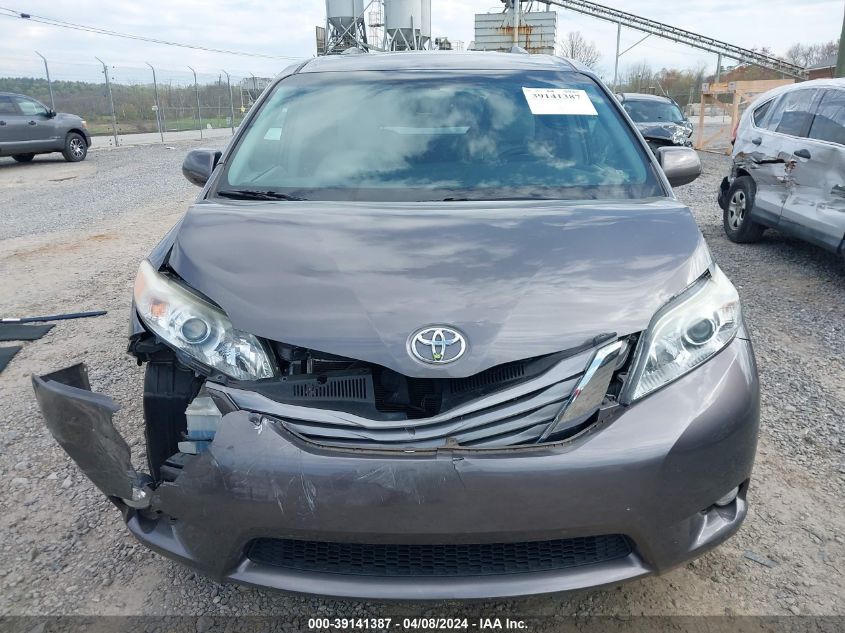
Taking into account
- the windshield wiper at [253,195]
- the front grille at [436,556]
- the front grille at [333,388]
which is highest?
the windshield wiper at [253,195]

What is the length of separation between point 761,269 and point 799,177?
89 centimetres

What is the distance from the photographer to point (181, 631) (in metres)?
1.95

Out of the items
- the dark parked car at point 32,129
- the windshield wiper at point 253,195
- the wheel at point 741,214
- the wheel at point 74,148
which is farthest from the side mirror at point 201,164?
the wheel at point 74,148

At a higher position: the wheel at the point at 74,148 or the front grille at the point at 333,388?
the front grille at the point at 333,388

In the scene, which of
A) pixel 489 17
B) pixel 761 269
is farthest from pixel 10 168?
pixel 489 17

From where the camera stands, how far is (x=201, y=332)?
177 cm

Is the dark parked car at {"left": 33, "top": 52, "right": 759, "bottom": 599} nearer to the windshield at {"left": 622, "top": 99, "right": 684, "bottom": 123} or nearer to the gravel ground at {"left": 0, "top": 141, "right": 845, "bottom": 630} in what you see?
the gravel ground at {"left": 0, "top": 141, "right": 845, "bottom": 630}

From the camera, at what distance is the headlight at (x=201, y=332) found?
1.74 meters

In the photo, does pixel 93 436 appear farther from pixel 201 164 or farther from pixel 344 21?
pixel 344 21

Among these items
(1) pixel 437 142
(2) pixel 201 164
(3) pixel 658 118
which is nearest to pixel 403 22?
(3) pixel 658 118

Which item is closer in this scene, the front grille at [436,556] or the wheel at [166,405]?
the front grille at [436,556]

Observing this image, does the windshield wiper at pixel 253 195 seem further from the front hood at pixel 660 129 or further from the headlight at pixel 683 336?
the front hood at pixel 660 129

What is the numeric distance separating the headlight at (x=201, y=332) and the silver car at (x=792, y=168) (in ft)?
17.1

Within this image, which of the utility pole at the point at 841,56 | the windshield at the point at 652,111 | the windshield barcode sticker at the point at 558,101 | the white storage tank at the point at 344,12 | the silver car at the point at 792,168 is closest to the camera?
the windshield barcode sticker at the point at 558,101
